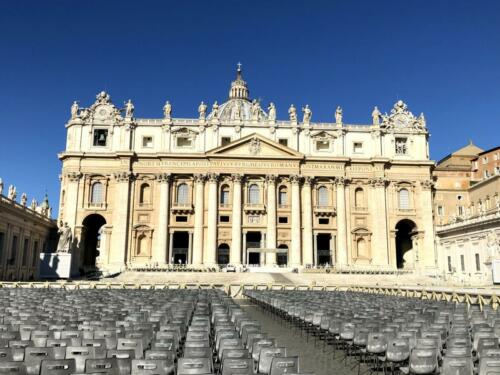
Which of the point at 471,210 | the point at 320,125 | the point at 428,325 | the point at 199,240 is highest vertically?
the point at 320,125

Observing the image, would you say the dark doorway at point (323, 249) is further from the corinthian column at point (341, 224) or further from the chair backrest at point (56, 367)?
the chair backrest at point (56, 367)

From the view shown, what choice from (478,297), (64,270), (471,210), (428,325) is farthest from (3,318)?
(471,210)

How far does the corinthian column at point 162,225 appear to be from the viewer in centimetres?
6175

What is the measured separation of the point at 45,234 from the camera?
60.3 metres

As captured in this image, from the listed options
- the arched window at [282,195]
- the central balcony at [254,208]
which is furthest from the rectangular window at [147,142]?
the arched window at [282,195]

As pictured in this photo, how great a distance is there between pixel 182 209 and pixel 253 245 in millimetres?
11150

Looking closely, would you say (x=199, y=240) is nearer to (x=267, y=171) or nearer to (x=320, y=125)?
(x=267, y=171)

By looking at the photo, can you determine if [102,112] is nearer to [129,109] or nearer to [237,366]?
[129,109]

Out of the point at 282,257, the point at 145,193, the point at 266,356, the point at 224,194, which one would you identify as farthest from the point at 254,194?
the point at 266,356

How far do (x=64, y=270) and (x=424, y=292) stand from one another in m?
36.8

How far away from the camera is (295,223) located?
6344cm

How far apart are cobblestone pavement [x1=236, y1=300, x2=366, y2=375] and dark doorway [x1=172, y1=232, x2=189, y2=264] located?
46.4m

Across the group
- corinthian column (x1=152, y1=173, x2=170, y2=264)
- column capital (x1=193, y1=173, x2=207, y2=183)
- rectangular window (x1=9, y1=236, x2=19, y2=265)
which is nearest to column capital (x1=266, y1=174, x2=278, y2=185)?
column capital (x1=193, y1=173, x2=207, y2=183)

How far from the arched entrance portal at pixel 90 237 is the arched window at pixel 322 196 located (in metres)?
31.0
